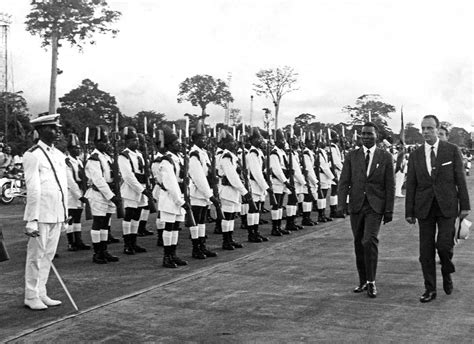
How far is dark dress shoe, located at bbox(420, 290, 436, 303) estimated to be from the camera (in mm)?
6383

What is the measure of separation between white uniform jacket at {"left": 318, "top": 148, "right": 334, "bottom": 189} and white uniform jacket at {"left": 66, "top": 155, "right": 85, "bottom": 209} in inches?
246

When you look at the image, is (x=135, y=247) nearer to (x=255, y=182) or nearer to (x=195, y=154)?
(x=195, y=154)

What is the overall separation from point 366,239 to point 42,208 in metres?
3.68

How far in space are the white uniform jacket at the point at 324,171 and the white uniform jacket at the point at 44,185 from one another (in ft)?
28.9

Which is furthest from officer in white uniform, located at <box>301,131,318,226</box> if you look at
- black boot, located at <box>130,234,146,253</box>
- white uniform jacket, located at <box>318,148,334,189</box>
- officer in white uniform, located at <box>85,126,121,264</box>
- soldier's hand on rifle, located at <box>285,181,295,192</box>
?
officer in white uniform, located at <box>85,126,121,264</box>

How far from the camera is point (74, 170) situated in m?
10.6

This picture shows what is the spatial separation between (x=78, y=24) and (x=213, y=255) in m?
20.5

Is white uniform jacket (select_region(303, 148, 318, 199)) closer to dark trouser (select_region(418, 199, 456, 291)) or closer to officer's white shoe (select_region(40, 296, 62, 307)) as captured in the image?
dark trouser (select_region(418, 199, 456, 291))

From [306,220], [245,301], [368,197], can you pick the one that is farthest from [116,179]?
[306,220]

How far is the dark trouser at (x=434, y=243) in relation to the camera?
6.58 metres

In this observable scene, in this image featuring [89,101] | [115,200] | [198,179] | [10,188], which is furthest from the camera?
[89,101]

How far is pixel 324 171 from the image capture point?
14555mm

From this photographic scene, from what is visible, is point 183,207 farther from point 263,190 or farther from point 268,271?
point 263,190

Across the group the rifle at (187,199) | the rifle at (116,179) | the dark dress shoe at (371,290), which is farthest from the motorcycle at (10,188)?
the dark dress shoe at (371,290)
